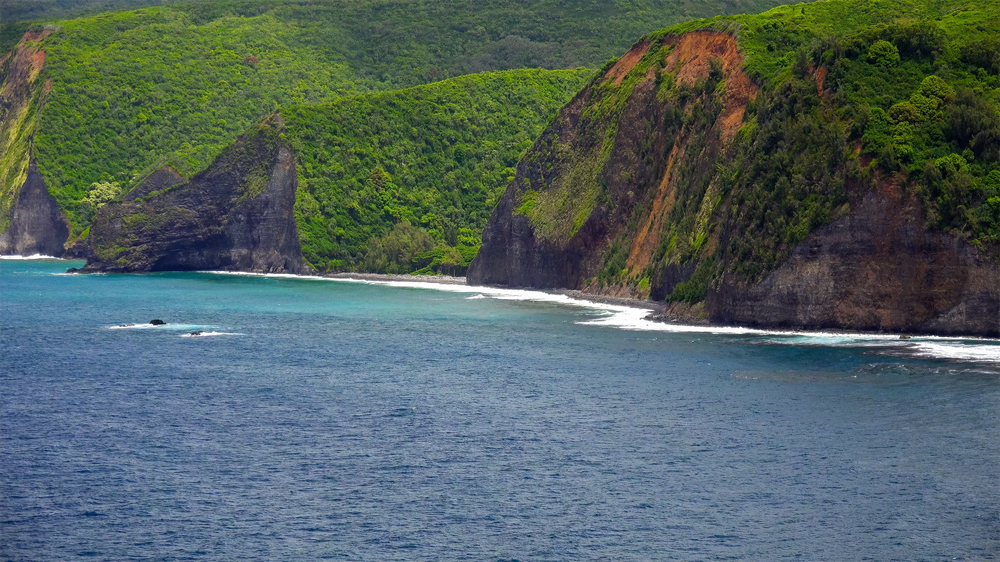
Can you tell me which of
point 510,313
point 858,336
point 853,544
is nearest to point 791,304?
point 858,336

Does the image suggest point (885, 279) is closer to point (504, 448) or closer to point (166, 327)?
point (504, 448)

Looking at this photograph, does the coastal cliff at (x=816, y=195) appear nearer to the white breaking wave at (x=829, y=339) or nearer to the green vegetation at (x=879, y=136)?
the green vegetation at (x=879, y=136)

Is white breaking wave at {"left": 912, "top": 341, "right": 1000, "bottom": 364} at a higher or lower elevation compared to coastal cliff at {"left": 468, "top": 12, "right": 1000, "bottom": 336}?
lower

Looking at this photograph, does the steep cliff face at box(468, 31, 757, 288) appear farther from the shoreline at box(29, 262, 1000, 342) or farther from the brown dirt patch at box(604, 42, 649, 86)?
the shoreline at box(29, 262, 1000, 342)

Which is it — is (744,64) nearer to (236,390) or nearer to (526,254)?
(526,254)

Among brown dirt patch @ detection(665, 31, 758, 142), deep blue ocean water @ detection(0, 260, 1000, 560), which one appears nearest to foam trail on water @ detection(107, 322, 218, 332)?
deep blue ocean water @ detection(0, 260, 1000, 560)

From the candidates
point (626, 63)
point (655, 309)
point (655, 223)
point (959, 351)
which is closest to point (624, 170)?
point (655, 223)

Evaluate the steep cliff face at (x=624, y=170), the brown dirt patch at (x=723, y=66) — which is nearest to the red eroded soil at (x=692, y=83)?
the brown dirt patch at (x=723, y=66)
